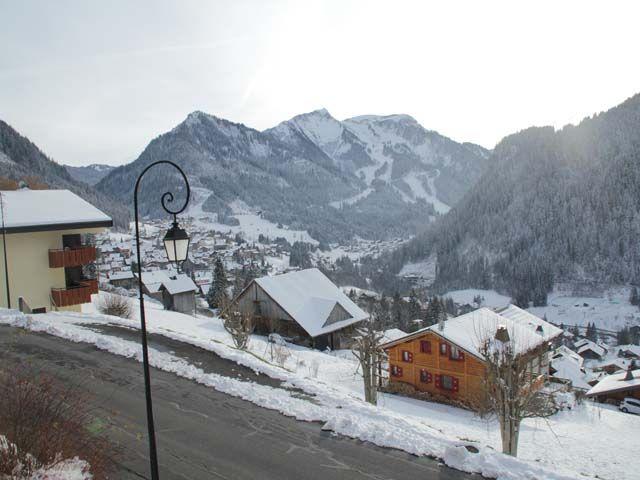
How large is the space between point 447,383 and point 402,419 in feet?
Result: 72.2

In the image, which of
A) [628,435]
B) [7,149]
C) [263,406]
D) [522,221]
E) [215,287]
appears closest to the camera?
[263,406]

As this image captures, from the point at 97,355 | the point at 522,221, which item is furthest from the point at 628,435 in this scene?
the point at 522,221

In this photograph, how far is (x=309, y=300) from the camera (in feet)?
134

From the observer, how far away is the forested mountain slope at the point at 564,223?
5822 inches

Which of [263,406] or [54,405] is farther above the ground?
[54,405]

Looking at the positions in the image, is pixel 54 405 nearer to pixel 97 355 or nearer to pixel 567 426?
pixel 97 355

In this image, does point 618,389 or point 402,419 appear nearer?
point 402,419

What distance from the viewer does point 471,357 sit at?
94.6 ft

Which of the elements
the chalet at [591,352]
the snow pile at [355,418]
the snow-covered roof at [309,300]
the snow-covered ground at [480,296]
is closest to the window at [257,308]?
the snow-covered roof at [309,300]

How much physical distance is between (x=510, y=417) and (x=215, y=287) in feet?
196

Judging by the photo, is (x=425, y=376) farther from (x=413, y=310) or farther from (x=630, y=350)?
(x=630, y=350)

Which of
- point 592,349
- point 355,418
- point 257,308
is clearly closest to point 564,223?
point 592,349


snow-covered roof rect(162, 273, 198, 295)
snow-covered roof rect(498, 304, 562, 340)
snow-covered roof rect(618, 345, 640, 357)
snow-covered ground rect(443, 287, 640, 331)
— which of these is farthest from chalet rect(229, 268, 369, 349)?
snow-covered ground rect(443, 287, 640, 331)

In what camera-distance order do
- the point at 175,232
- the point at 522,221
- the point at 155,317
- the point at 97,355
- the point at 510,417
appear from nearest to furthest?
the point at 175,232
the point at 510,417
the point at 97,355
the point at 155,317
the point at 522,221
